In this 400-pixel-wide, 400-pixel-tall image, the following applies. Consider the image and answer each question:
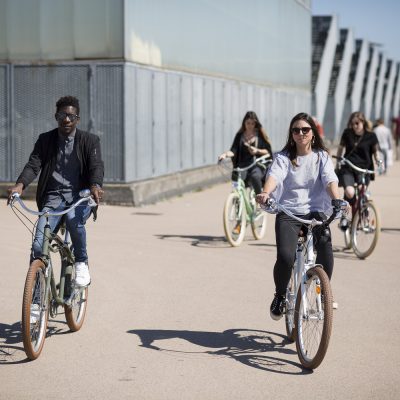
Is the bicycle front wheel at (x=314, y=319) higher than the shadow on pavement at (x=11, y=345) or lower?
higher

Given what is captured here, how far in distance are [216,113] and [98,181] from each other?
59.6ft

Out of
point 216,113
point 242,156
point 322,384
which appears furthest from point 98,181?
point 216,113

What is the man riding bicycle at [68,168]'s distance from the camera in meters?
7.67

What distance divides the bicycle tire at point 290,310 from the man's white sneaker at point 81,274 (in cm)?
145

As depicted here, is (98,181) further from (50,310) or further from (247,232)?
(247,232)

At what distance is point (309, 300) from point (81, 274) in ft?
5.72

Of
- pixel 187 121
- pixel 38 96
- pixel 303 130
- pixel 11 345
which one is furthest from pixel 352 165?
pixel 187 121

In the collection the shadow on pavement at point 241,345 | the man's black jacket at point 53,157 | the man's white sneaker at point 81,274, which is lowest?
the shadow on pavement at point 241,345

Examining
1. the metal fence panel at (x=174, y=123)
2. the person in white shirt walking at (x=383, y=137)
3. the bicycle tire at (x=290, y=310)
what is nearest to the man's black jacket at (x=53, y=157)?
the bicycle tire at (x=290, y=310)

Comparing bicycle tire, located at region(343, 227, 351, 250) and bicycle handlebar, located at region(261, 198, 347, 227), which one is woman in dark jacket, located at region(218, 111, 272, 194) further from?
bicycle handlebar, located at region(261, 198, 347, 227)

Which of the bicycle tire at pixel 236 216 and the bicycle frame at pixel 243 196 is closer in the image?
the bicycle tire at pixel 236 216

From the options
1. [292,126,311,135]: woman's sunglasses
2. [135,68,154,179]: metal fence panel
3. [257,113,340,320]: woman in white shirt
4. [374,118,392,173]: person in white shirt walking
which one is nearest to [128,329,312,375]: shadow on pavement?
[257,113,340,320]: woman in white shirt

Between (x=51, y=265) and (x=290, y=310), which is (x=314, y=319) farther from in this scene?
(x=51, y=265)

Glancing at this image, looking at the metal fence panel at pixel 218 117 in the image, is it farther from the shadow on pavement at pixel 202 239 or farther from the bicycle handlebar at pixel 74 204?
the bicycle handlebar at pixel 74 204
